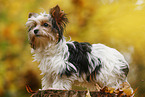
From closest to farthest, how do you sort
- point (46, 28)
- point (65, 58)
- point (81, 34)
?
point (46, 28) < point (65, 58) < point (81, 34)

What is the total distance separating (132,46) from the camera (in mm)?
4066

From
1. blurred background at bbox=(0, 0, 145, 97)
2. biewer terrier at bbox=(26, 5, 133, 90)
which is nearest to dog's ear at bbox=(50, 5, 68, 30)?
biewer terrier at bbox=(26, 5, 133, 90)

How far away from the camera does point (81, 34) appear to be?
4027 millimetres

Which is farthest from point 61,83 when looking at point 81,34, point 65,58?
point 81,34

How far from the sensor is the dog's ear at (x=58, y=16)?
8.55 feet

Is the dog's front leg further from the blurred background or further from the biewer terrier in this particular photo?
the blurred background

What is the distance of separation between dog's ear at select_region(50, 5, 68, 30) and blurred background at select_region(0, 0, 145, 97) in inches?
50.0

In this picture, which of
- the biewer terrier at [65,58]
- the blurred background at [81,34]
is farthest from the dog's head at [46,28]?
the blurred background at [81,34]

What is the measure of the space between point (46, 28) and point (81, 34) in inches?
60.2

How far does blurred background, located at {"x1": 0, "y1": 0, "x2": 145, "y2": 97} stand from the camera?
3982 millimetres

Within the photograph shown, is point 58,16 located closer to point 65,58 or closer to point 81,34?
point 65,58

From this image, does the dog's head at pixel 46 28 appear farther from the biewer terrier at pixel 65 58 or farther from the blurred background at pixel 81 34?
the blurred background at pixel 81 34

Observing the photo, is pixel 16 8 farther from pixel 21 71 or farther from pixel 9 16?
pixel 21 71

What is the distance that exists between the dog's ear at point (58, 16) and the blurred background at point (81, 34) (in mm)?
1269
